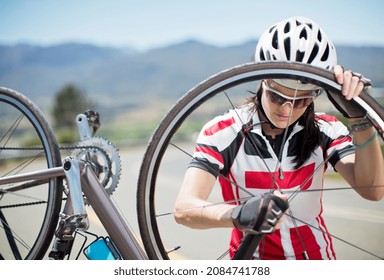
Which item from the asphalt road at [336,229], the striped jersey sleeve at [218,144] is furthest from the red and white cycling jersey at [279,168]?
the asphalt road at [336,229]

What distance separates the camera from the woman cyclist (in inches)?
55.2

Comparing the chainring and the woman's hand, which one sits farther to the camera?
the chainring

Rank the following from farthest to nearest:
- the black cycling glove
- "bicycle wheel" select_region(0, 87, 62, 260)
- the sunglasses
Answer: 1. "bicycle wheel" select_region(0, 87, 62, 260)
2. the sunglasses
3. the black cycling glove

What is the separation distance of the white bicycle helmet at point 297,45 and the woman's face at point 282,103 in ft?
0.17

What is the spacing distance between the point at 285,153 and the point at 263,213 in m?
0.45

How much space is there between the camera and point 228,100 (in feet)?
4.74

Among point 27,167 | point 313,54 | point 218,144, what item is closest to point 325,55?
point 313,54

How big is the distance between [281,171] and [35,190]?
1016 millimetres

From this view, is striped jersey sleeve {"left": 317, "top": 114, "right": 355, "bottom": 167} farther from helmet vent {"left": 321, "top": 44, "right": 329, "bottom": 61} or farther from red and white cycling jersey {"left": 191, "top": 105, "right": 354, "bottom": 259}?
helmet vent {"left": 321, "top": 44, "right": 329, "bottom": 61}

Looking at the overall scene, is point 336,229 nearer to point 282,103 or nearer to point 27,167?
point 282,103

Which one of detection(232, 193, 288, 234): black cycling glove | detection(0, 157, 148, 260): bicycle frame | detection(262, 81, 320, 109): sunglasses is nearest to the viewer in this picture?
detection(232, 193, 288, 234): black cycling glove

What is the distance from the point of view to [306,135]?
1566 millimetres

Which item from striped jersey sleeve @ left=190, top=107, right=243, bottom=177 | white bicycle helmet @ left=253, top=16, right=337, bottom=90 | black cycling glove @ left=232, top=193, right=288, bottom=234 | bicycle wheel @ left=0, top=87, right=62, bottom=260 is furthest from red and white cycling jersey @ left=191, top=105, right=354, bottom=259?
bicycle wheel @ left=0, top=87, right=62, bottom=260

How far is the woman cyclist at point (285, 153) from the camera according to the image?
1402 millimetres
